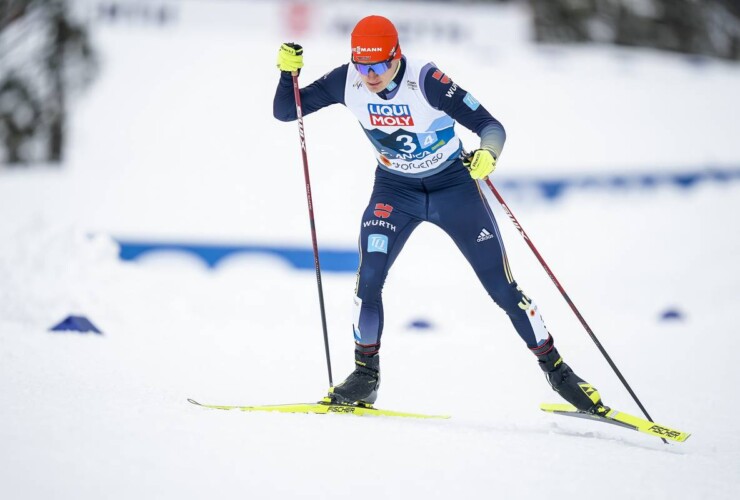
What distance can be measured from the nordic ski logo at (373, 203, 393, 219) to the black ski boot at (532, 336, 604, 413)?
3.38 ft

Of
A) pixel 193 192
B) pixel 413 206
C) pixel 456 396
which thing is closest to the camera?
pixel 413 206

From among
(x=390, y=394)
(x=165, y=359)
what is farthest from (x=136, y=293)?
(x=390, y=394)

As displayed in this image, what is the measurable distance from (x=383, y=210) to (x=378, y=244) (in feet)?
0.63

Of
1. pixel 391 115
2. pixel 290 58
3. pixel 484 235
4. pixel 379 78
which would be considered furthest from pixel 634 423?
pixel 290 58

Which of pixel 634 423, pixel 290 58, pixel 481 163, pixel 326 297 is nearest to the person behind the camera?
pixel 481 163

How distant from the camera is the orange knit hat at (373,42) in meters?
3.90

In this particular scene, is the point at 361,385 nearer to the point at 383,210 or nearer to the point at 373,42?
the point at 383,210

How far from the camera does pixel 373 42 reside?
12.8 ft

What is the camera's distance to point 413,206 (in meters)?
4.27

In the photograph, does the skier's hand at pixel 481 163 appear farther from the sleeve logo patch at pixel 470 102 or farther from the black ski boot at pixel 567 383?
the black ski boot at pixel 567 383

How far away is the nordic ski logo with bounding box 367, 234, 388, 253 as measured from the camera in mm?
4211

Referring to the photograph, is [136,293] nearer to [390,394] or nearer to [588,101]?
[390,394]

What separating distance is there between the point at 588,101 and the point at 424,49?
13.6 feet

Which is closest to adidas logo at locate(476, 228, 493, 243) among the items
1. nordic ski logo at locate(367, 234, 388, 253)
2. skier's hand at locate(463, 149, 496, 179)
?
skier's hand at locate(463, 149, 496, 179)
